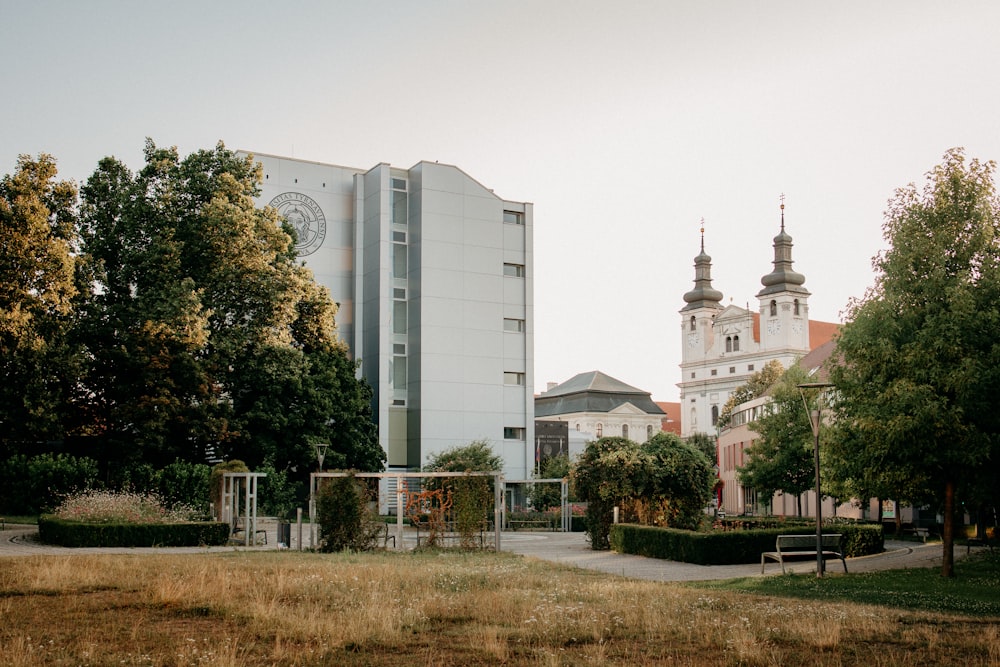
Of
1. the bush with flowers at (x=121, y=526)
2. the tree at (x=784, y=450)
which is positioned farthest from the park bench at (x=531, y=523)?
the bush with flowers at (x=121, y=526)

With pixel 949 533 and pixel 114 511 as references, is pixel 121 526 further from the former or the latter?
pixel 949 533

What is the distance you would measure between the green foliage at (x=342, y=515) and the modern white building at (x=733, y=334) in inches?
4329

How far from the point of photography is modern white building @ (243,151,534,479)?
6288cm

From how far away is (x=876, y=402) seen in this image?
20438 mm

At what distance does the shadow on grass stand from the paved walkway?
138 centimetres

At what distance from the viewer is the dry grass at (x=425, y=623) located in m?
11.1

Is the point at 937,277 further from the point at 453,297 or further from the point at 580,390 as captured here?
the point at 580,390

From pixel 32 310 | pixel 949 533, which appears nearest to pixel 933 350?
pixel 949 533

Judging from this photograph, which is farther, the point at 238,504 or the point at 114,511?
the point at 238,504

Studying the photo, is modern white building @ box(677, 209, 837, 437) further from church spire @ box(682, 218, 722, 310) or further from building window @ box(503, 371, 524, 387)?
building window @ box(503, 371, 524, 387)

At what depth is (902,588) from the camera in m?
18.4

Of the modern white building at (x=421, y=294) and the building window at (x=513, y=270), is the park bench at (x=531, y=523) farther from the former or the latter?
the building window at (x=513, y=270)

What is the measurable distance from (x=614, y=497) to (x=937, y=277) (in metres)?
→ 13.8

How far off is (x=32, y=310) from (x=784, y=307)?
366 ft
